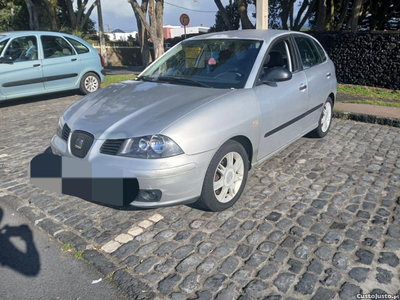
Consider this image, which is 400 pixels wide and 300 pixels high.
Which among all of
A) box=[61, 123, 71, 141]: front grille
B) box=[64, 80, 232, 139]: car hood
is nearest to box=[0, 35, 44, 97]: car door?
box=[64, 80, 232, 139]: car hood

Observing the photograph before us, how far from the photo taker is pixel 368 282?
257cm

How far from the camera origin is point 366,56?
33.3 feet

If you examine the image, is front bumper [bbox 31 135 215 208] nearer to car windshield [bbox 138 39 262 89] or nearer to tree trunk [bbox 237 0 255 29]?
car windshield [bbox 138 39 262 89]

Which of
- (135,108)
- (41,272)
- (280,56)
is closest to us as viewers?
(41,272)

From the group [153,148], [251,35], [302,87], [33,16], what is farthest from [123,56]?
[153,148]

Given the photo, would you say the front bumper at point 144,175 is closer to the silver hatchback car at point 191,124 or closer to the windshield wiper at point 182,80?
the silver hatchback car at point 191,124

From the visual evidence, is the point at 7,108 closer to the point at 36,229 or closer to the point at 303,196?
the point at 36,229

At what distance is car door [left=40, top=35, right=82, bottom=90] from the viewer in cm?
Answer: 884

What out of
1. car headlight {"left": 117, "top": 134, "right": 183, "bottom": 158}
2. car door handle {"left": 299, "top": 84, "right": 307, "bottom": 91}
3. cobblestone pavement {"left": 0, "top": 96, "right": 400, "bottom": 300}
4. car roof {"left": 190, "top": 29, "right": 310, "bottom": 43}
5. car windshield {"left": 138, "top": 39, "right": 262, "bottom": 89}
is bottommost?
cobblestone pavement {"left": 0, "top": 96, "right": 400, "bottom": 300}

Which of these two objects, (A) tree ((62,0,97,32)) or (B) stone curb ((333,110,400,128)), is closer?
(B) stone curb ((333,110,400,128))

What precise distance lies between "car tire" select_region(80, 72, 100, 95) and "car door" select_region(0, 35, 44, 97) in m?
1.14

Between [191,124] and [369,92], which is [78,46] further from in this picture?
[369,92]

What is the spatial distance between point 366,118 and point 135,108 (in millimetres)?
5151

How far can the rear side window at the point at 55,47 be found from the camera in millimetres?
8914
